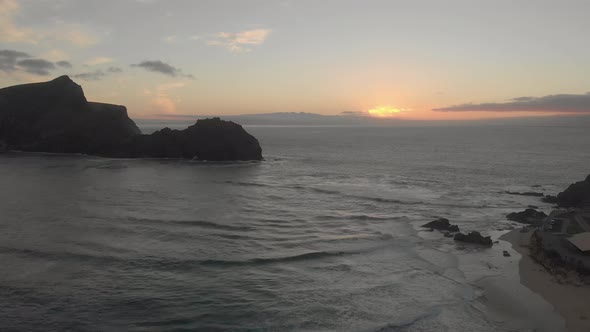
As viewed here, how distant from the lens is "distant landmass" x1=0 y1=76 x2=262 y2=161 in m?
97.3

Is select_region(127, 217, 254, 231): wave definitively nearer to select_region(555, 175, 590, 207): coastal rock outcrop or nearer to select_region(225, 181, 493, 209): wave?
select_region(225, 181, 493, 209): wave

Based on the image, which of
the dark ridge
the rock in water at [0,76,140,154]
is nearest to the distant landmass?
the rock in water at [0,76,140,154]

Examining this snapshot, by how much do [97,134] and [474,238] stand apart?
9056 centimetres

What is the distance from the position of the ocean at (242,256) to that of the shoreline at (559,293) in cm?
132

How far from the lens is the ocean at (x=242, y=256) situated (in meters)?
22.1

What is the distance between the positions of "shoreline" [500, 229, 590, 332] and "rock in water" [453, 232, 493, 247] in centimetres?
301

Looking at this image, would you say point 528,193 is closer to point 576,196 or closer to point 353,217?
point 576,196

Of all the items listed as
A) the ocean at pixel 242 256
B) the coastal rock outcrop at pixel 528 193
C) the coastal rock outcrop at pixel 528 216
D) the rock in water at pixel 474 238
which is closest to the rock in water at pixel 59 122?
the ocean at pixel 242 256

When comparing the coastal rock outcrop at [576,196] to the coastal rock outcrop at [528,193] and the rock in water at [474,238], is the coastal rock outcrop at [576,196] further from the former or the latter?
the rock in water at [474,238]

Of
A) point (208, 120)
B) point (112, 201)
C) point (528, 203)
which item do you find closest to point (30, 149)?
point (208, 120)

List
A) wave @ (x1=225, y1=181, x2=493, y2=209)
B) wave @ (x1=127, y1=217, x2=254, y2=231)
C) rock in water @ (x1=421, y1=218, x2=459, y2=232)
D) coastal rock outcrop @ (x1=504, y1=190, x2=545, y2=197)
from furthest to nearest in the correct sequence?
coastal rock outcrop @ (x1=504, y1=190, x2=545, y2=197) → wave @ (x1=225, y1=181, x2=493, y2=209) → rock in water @ (x1=421, y1=218, x2=459, y2=232) → wave @ (x1=127, y1=217, x2=254, y2=231)

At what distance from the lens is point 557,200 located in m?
54.5

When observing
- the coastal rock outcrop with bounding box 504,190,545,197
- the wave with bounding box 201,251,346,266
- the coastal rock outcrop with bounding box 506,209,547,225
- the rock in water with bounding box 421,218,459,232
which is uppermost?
the wave with bounding box 201,251,346,266

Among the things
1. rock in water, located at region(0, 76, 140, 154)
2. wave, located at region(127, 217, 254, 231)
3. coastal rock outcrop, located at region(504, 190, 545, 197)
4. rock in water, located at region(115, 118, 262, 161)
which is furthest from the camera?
rock in water, located at region(0, 76, 140, 154)
